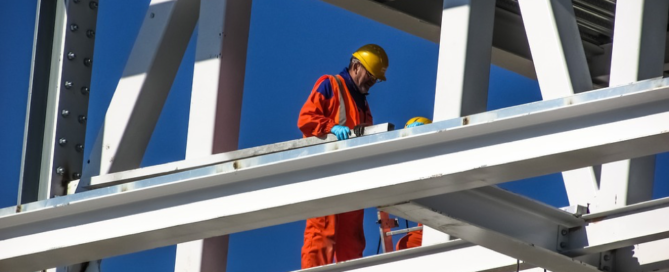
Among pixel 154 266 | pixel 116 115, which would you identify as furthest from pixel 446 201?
pixel 154 266

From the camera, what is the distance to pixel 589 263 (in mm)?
9023

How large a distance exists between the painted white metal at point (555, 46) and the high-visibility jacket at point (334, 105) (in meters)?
2.29

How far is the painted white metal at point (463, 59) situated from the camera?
25.6 ft

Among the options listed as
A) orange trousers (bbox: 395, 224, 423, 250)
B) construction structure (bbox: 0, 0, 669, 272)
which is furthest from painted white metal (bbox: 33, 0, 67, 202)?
orange trousers (bbox: 395, 224, 423, 250)

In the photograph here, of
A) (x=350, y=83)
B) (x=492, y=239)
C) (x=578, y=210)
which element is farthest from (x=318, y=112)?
(x=492, y=239)

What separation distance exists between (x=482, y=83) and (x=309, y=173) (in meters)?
1.29

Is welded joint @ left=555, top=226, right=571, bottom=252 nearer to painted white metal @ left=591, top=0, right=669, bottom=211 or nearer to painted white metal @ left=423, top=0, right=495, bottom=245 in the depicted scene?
painted white metal @ left=591, top=0, right=669, bottom=211

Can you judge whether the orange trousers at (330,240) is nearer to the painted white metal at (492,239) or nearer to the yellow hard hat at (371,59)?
the yellow hard hat at (371,59)

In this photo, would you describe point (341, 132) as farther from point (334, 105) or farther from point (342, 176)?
point (334, 105)

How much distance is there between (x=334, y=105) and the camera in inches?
429

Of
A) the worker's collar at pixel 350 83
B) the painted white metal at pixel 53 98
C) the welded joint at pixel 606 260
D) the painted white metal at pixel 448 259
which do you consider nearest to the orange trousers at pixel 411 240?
the worker's collar at pixel 350 83

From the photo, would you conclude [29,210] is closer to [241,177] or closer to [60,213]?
[60,213]

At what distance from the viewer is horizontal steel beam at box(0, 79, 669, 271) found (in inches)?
258

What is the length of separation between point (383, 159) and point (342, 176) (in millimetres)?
235
